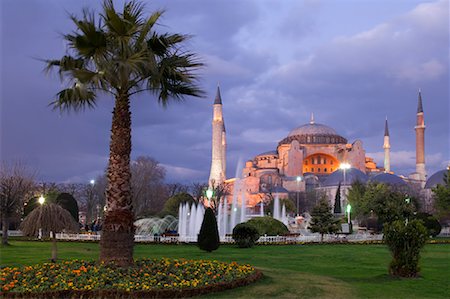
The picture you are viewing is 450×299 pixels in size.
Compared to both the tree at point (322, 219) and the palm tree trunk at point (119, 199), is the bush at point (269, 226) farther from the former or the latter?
the palm tree trunk at point (119, 199)

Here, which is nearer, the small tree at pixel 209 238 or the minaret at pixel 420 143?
the small tree at pixel 209 238

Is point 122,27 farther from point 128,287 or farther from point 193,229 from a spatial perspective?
point 193,229

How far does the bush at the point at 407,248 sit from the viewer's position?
1150cm

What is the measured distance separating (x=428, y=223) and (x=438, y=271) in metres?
22.4

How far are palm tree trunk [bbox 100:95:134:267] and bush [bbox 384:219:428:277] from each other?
20.0ft

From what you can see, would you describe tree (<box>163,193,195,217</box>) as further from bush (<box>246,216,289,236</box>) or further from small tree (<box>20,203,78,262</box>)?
small tree (<box>20,203,78,262</box>)

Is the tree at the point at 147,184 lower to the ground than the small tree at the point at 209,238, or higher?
higher

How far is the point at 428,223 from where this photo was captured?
33.9 metres

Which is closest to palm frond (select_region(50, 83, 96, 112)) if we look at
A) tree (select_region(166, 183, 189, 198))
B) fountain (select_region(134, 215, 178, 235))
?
fountain (select_region(134, 215, 178, 235))

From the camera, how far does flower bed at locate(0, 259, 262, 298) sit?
832 cm

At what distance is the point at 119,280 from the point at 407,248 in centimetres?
672

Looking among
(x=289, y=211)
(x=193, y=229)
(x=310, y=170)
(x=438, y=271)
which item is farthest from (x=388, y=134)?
(x=438, y=271)

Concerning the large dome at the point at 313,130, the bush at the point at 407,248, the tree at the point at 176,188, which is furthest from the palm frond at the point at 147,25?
the large dome at the point at 313,130

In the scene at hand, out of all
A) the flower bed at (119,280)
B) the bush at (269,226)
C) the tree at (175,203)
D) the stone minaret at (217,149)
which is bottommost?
the flower bed at (119,280)
